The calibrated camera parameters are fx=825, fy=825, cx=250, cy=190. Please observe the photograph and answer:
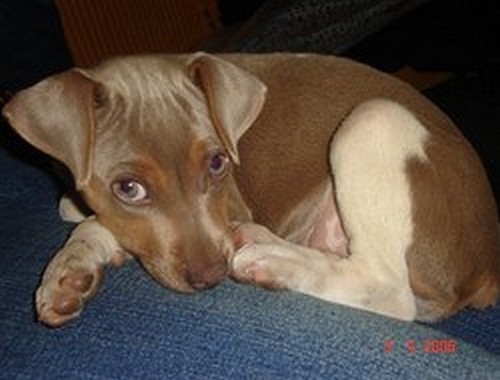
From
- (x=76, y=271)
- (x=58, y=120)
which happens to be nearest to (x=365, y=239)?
(x=76, y=271)

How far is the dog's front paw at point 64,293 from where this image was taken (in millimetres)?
2297

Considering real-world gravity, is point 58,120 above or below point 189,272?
above

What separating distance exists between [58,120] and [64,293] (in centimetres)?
59

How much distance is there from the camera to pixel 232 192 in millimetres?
3109

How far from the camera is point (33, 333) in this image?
7.47 ft

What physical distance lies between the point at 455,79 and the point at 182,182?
8.28ft

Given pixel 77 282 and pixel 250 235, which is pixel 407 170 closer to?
pixel 250 235

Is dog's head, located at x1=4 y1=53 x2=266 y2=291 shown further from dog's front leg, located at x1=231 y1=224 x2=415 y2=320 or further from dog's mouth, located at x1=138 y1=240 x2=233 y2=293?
dog's front leg, located at x1=231 y1=224 x2=415 y2=320

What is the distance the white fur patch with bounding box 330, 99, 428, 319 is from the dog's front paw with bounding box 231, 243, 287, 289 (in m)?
0.29

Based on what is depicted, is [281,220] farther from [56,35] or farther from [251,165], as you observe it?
[56,35]

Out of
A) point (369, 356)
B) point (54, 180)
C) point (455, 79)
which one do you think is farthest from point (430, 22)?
point (369, 356)

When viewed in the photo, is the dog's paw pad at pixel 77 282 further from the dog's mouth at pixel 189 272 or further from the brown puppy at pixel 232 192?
the dog's mouth at pixel 189 272

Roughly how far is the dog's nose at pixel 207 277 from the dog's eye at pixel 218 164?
1.34 ft
